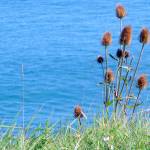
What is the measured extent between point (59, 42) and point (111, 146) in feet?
32.1

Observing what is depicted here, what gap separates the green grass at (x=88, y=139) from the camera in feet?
9.07

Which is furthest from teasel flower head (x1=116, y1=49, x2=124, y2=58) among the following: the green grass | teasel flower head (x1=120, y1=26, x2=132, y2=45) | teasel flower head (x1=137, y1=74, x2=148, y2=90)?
the green grass

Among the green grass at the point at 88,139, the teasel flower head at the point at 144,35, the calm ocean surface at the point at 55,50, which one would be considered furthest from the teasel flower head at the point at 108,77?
the calm ocean surface at the point at 55,50

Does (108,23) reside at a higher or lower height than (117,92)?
lower

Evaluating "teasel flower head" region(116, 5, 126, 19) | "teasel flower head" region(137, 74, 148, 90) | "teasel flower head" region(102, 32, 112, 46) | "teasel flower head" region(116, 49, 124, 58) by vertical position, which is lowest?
"teasel flower head" region(137, 74, 148, 90)

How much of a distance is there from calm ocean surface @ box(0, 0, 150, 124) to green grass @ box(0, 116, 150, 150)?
3.41m

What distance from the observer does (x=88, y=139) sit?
2.88m

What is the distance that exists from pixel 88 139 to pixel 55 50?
9.02 metres

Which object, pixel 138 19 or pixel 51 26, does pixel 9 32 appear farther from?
pixel 138 19

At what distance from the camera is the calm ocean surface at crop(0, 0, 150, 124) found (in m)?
8.90

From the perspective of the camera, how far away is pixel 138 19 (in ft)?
45.6

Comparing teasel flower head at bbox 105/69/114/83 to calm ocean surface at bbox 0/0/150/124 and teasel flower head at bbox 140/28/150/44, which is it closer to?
teasel flower head at bbox 140/28/150/44

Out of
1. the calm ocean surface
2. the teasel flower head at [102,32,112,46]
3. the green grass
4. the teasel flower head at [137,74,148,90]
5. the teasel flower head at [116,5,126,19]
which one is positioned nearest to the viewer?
the green grass

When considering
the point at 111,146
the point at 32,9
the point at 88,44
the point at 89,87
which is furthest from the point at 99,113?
the point at 32,9
